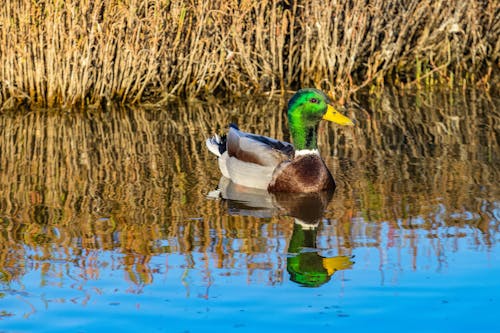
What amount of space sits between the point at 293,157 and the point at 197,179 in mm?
790

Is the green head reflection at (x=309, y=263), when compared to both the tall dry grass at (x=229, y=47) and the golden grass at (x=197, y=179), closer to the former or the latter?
the golden grass at (x=197, y=179)

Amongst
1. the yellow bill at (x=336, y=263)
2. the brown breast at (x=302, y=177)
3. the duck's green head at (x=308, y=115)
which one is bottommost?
the yellow bill at (x=336, y=263)

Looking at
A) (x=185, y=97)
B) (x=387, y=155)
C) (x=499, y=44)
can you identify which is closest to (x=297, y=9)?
(x=185, y=97)

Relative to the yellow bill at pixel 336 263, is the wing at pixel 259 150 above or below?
above

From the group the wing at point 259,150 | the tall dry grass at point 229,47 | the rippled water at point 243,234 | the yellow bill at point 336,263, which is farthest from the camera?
the tall dry grass at point 229,47

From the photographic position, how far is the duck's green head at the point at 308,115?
902 centimetres

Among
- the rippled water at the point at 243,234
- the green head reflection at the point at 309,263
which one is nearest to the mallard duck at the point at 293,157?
the rippled water at the point at 243,234

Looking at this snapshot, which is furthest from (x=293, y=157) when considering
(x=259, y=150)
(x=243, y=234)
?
(x=243, y=234)

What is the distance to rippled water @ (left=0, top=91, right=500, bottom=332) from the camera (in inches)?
231

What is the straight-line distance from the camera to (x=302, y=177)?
8719 millimetres

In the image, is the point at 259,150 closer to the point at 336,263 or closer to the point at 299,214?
the point at 299,214

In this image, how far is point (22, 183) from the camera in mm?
9195

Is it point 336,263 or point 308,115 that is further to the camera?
point 308,115

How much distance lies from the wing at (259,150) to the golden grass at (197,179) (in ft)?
1.14
